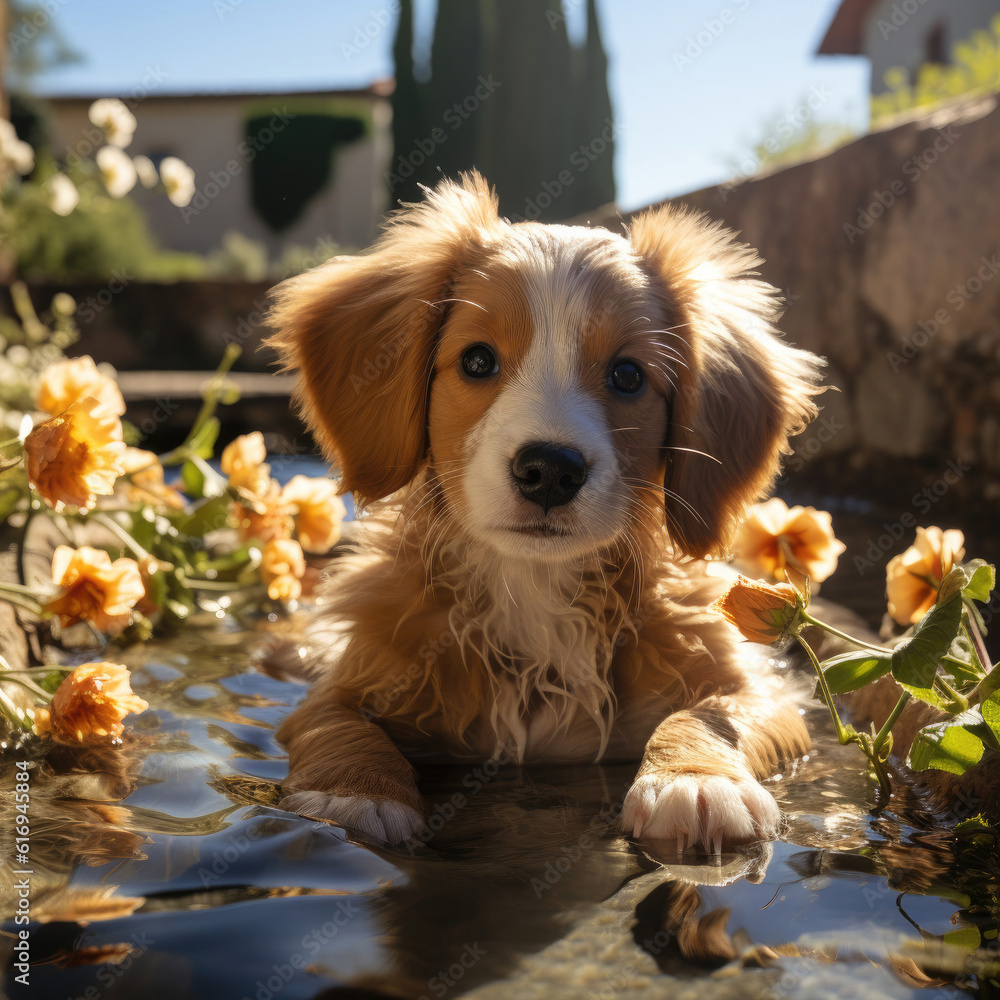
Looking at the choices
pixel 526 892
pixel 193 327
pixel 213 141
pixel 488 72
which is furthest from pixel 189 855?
pixel 213 141

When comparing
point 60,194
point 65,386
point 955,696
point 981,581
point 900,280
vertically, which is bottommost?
point 955,696

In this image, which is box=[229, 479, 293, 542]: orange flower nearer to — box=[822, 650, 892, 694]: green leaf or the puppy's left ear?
the puppy's left ear

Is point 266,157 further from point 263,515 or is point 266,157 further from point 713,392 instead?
point 713,392

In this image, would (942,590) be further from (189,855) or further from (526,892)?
(189,855)

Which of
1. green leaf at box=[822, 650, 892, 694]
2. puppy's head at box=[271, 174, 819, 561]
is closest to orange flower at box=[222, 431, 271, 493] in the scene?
puppy's head at box=[271, 174, 819, 561]

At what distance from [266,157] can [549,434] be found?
3215 centimetres

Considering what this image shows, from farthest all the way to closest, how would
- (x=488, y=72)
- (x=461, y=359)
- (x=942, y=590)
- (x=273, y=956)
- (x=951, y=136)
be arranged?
1. (x=488, y=72)
2. (x=951, y=136)
3. (x=461, y=359)
4. (x=942, y=590)
5. (x=273, y=956)

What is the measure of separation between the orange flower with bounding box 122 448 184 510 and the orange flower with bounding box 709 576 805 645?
2.25 m

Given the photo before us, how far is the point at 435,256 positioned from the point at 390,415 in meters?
0.47

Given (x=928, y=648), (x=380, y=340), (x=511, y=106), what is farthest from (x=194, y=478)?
(x=511, y=106)

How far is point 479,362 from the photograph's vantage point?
8.22 feet

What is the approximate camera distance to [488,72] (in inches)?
755

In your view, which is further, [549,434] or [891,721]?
[549,434]

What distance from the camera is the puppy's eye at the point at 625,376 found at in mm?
2479
